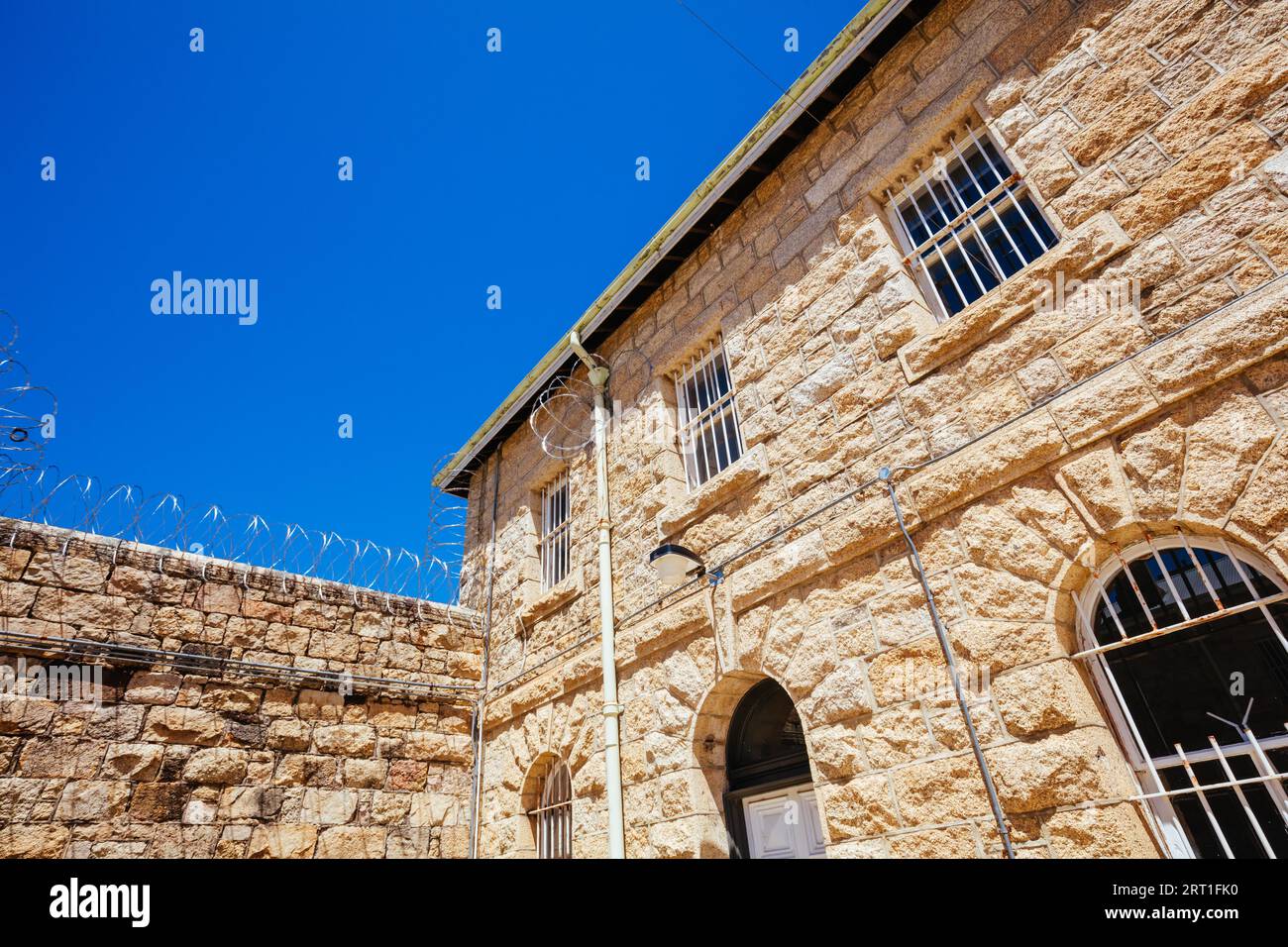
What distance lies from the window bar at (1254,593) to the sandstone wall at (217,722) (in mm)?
6282

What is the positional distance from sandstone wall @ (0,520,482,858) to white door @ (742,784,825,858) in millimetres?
3299

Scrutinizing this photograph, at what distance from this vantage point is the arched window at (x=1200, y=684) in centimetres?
264

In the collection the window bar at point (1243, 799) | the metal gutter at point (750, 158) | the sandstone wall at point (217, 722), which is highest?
the metal gutter at point (750, 158)

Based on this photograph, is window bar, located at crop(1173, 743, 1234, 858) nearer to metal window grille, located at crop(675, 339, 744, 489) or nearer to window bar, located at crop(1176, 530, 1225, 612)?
window bar, located at crop(1176, 530, 1225, 612)

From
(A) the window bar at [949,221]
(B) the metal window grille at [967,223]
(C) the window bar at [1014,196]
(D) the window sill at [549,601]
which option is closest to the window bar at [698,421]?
(D) the window sill at [549,601]

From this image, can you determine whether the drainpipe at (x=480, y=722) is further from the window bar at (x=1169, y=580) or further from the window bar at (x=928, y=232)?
the window bar at (x=1169, y=580)

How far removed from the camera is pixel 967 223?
4.23m

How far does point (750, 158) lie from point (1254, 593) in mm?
4340

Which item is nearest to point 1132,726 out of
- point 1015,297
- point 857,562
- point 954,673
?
point 954,673

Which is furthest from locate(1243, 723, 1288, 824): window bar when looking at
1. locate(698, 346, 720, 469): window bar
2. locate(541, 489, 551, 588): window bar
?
locate(541, 489, 551, 588): window bar

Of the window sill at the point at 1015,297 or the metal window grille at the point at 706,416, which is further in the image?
the metal window grille at the point at 706,416

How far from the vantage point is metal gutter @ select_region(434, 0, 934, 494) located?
4.78 metres
